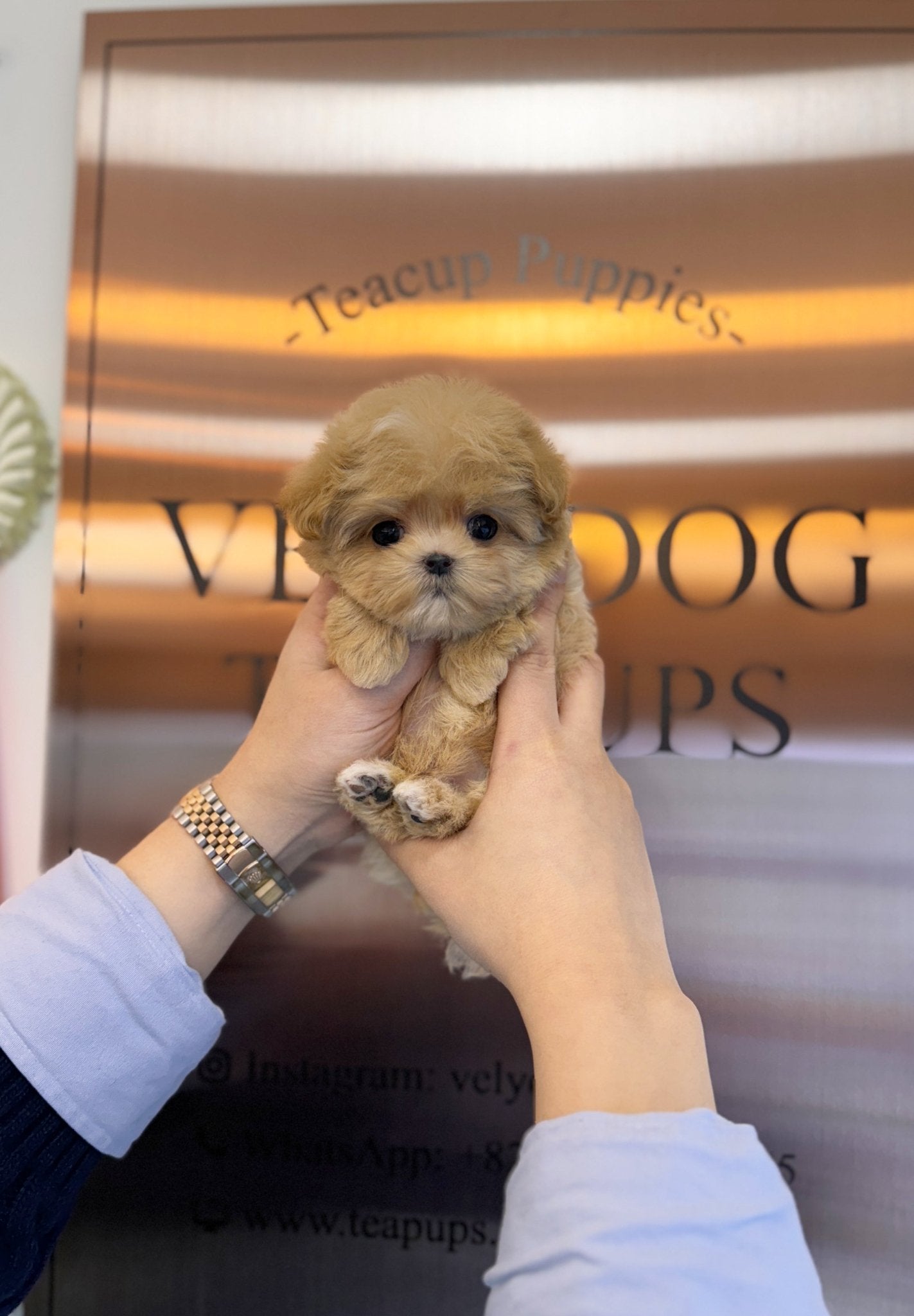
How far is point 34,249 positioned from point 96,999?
153cm

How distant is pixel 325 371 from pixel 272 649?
0.56 meters

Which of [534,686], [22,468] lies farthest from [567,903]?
[22,468]

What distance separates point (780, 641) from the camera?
1.52 meters

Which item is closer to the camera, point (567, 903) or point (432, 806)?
point (567, 903)

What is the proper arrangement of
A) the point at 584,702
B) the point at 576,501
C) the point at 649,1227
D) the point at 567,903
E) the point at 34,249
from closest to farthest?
the point at 649,1227, the point at 567,903, the point at 584,702, the point at 576,501, the point at 34,249

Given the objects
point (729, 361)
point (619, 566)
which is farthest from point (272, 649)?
point (729, 361)

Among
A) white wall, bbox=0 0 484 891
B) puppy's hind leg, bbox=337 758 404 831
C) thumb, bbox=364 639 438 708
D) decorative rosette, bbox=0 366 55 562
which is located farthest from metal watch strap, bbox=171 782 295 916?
decorative rosette, bbox=0 366 55 562

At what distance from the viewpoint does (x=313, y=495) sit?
1053 mm

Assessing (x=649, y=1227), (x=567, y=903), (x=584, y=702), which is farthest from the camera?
(x=584, y=702)

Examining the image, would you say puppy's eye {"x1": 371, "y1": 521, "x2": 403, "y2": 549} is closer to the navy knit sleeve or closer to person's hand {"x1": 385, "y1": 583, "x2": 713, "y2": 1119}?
person's hand {"x1": 385, "y1": 583, "x2": 713, "y2": 1119}

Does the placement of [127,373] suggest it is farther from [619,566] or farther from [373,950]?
[373,950]

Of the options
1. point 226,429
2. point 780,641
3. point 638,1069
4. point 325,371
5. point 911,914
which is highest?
point 325,371

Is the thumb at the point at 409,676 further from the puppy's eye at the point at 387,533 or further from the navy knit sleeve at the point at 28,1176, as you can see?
the navy knit sleeve at the point at 28,1176

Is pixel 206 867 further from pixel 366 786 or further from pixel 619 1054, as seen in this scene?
pixel 619 1054
